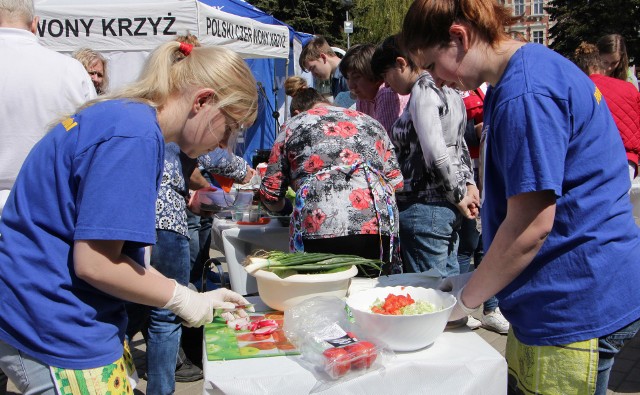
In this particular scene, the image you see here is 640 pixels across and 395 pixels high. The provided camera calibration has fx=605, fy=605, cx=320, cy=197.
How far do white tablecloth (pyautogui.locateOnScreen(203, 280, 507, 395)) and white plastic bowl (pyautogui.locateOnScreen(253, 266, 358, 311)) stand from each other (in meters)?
0.31

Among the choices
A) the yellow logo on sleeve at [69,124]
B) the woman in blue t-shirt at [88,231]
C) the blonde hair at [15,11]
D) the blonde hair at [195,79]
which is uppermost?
the blonde hair at [15,11]

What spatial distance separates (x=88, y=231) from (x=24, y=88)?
161 centimetres

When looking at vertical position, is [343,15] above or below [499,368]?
above

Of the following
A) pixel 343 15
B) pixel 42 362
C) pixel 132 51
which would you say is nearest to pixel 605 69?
pixel 42 362

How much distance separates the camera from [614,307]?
1382 mm

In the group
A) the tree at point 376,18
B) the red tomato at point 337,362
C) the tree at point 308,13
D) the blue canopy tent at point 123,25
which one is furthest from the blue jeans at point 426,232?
the tree at point 376,18

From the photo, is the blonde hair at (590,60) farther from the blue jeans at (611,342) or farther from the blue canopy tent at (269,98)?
the blue canopy tent at (269,98)

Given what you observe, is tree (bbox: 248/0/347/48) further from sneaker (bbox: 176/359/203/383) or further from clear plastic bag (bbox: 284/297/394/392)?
clear plastic bag (bbox: 284/297/394/392)

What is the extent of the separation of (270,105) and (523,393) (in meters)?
9.23

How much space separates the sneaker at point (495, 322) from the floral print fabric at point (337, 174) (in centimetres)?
163

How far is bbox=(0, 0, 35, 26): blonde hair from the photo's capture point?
2.58 metres

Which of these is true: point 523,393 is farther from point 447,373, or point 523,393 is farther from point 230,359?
point 230,359

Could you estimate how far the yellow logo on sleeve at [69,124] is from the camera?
1.30m

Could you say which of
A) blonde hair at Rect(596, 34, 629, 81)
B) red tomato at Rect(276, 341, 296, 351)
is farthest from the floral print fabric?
blonde hair at Rect(596, 34, 629, 81)
